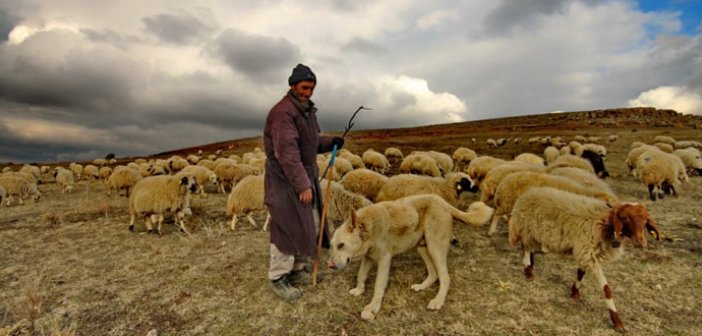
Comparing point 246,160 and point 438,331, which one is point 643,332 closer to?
point 438,331

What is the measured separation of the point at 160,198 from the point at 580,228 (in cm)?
927

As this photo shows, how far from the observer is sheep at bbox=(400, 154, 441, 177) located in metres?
16.5

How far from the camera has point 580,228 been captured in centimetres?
436

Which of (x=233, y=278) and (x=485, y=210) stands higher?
(x=485, y=210)

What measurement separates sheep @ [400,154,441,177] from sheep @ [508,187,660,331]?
36.5 ft

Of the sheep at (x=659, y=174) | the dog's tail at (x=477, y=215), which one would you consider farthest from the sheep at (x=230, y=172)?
the sheep at (x=659, y=174)

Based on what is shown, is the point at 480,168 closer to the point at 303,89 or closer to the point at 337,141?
the point at 337,141

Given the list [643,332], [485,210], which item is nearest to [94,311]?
[485,210]

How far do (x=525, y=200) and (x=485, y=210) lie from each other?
34.2 inches

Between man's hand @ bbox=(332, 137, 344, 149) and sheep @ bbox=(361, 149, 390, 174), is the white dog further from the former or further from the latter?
sheep @ bbox=(361, 149, 390, 174)

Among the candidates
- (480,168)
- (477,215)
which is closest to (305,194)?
(477,215)

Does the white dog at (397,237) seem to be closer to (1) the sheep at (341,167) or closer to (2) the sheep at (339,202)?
(2) the sheep at (339,202)

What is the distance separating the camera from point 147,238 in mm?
8258

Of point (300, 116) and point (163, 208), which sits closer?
point (300, 116)
